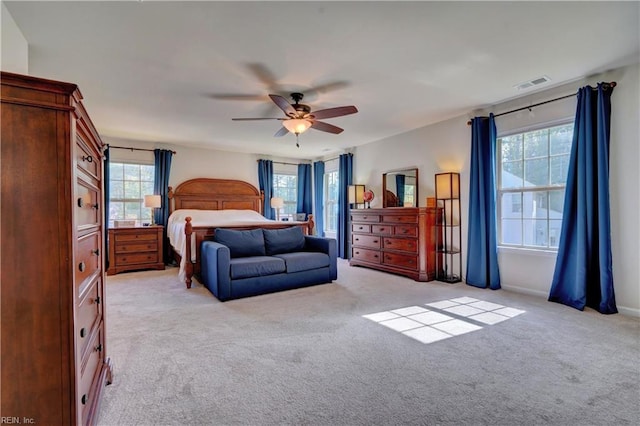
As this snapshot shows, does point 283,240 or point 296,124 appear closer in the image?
point 296,124

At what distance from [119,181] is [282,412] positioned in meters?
5.94

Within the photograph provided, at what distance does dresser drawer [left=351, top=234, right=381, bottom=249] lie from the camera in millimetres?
5520

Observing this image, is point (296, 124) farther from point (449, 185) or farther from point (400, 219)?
point (449, 185)

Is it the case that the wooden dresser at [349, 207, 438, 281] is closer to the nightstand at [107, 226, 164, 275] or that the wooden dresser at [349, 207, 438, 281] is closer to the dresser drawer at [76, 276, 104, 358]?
the nightstand at [107, 226, 164, 275]

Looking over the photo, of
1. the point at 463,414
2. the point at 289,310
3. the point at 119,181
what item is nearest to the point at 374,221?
the point at 289,310

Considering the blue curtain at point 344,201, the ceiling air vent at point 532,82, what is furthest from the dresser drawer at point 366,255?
the ceiling air vent at point 532,82

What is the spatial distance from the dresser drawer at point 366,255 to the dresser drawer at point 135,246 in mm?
3705

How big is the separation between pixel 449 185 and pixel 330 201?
354 centimetres

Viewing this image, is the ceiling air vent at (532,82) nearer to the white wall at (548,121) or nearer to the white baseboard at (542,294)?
the white wall at (548,121)

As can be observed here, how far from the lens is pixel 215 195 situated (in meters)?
6.80

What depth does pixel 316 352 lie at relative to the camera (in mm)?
2398

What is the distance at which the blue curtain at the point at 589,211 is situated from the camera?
3195 mm

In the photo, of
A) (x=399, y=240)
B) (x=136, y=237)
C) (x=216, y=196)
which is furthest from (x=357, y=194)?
(x=136, y=237)

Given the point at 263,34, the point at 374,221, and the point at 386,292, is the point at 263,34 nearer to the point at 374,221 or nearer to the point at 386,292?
the point at 386,292
